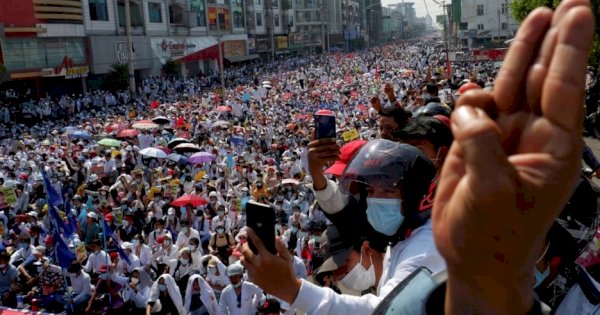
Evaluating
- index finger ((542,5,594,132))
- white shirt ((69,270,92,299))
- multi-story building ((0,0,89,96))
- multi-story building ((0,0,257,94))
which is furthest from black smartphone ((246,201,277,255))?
multi-story building ((0,0,89,96))

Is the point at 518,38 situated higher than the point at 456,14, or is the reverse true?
the point at 456,14

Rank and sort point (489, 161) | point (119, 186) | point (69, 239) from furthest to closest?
point (119, 186)
point (69, 239)
point (489, 161)

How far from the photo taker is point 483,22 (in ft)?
234

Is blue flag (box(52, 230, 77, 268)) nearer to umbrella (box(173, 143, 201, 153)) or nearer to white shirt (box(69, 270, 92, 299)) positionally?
white shirt (box(69, 270, 92, 299))

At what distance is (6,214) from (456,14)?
56.8m

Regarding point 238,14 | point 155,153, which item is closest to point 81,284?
point 155,153

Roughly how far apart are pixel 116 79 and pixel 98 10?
16.3ft

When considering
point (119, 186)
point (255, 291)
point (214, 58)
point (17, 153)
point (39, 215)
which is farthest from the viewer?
point (214, 58)

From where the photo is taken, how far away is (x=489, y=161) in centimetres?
102

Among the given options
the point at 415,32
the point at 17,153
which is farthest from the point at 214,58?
the point at 415,32

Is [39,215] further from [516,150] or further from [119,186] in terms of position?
[516,150]

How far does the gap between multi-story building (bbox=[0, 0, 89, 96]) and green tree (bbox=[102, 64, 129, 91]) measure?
3.78 ft

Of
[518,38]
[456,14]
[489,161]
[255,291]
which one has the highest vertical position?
[456,14]

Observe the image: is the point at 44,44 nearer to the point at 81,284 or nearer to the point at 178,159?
the point at 178,159
